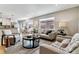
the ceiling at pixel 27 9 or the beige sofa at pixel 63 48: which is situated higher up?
the ceiling at pixel 27 9

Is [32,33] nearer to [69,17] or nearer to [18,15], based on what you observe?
[18,15]

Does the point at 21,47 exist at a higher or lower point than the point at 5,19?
lower

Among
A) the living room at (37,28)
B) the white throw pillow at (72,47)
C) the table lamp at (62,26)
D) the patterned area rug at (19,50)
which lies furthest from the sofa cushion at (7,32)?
the white throw pillow at (72,47)

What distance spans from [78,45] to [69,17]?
64cm

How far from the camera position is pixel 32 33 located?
8.67ft

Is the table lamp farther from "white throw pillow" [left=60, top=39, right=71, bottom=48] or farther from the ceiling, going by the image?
the ceiling

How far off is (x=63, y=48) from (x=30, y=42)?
0.73 meters

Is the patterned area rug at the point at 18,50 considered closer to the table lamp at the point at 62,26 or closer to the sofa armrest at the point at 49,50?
the sofa armrest at the point at 49,50

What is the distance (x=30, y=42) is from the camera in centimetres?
267

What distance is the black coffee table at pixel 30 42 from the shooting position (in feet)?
8.64

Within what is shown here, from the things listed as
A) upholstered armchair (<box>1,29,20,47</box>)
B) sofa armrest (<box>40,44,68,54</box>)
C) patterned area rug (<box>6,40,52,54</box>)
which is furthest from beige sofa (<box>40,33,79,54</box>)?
upholstered armchair (<box>1,29,20,47</box>)

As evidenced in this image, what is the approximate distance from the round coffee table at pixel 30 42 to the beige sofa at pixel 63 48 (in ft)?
0.50

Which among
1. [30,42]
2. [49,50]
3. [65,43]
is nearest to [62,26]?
[65,43]
